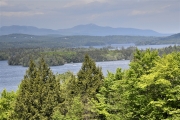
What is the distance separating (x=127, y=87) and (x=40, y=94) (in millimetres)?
8086

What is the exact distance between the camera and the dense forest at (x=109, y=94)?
16938 mm

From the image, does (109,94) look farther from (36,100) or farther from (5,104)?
(5,104)

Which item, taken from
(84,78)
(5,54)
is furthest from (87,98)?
(5,54)

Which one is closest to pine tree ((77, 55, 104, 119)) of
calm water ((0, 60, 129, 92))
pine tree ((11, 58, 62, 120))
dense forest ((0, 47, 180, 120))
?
dense forest ((0, 47, 180, 120))

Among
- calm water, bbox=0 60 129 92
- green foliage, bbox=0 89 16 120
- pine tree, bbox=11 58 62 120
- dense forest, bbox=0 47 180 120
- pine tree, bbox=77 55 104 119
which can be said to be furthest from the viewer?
calm water, bbox=0 60 129 92

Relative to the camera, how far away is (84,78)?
2639 cm

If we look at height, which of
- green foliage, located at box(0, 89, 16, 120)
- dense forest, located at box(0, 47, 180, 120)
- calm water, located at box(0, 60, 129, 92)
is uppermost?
dense forest, located at box(0, 47, 180, 120)

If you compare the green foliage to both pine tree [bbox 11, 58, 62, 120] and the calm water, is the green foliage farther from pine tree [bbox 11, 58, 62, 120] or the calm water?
the calm water

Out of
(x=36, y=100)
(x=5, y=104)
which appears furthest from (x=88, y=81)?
(x=5, y=104)

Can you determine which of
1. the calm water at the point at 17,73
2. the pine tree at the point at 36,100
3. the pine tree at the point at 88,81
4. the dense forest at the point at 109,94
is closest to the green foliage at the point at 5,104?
the dense forest at the point at 109,94

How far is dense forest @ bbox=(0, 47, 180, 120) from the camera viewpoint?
1694cm

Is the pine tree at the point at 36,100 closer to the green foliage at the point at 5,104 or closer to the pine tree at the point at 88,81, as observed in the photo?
the pine tree at the point at 88,81

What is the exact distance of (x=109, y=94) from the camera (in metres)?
23.3

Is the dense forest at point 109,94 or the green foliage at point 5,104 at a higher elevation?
the dense forest at point 109,94
